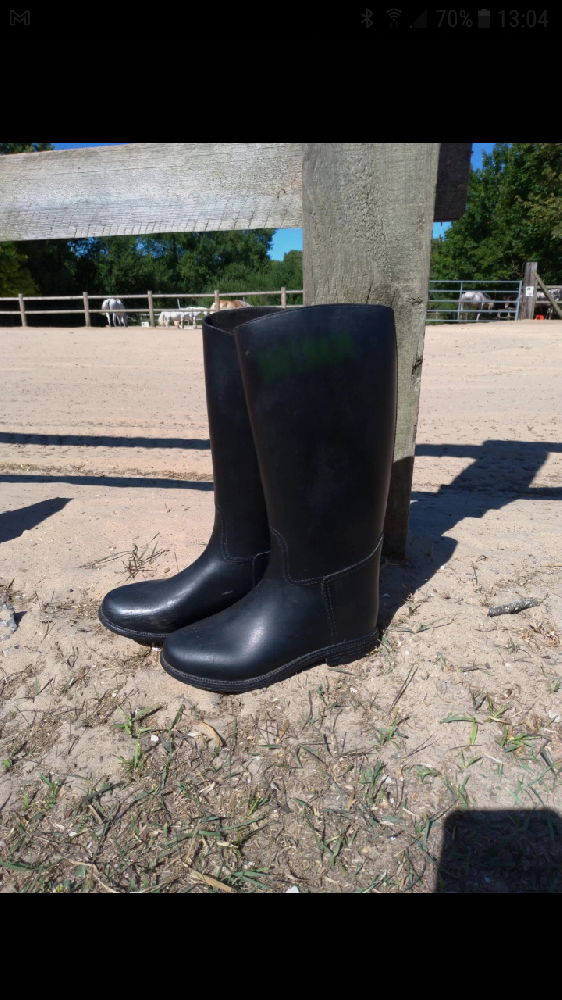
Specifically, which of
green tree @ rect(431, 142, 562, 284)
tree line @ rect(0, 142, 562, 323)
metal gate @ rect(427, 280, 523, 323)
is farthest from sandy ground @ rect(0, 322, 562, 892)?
green tree @ rect(431, 142, 562, 284)

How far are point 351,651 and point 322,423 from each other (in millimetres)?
563

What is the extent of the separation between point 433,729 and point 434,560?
713 millimetres

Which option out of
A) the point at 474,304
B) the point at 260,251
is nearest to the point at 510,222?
the point at 474,304

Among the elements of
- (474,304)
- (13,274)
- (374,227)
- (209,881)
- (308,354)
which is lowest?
(209,881)

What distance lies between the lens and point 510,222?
26.6 m

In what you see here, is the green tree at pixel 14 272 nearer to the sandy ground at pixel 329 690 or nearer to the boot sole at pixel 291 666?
the sandy ground at pixel 329 690

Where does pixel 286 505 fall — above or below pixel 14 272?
below

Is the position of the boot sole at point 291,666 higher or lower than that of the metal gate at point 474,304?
lower

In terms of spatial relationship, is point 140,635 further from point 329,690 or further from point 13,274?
point 13,274

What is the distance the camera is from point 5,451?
3.94 metres

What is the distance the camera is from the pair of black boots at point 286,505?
3.92 ft

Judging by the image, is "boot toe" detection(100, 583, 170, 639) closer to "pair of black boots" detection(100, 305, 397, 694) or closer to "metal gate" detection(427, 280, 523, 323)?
"pair of black boots" detection(100, 305, 397, 694)

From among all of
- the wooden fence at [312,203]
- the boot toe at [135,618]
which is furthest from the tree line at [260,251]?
the boot toe at [135,618]

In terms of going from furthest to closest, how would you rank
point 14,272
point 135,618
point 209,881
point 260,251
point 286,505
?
point 260,251
point 14,272
point 135,618
point 286,505
point 209,881
